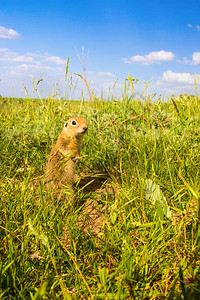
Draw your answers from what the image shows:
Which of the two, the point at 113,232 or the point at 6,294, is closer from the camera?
the point at 6,294

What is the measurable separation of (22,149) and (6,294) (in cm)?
227

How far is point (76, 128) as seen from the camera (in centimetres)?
314

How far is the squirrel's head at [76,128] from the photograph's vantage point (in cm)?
306

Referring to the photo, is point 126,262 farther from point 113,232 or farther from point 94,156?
point 94,156

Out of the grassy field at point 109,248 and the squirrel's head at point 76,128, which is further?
the squirrel's head at point 76,128

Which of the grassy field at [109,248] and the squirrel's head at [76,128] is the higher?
the squirrel's head at [76,128]

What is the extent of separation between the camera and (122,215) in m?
1.96

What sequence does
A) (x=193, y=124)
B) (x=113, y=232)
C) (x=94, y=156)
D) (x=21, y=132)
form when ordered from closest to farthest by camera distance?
(x=113, y=232)
(x=94, y=156)
(x=21, y=132)
(x=193, y=124)

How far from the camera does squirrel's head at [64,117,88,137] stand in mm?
3062

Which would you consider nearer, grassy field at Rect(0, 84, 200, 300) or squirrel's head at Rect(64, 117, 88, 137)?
grassy field at Rect(0, 84, 200, 300)

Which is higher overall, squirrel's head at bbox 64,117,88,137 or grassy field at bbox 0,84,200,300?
squirrel's head at bbox 64,117,88,137

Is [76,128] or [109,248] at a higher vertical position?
[76,128]

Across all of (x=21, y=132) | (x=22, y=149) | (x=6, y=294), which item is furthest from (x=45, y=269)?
(x=21, y=132)

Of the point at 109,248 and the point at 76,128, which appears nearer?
the point at 109,248
